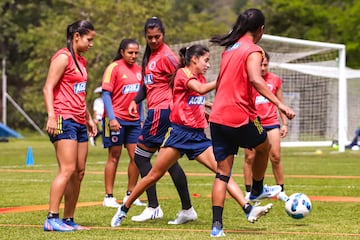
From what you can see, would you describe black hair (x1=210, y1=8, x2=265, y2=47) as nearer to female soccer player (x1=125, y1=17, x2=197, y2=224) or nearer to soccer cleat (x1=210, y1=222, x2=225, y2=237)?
soccer cleat (x1=210, y1=222, x2=225, y2=237)

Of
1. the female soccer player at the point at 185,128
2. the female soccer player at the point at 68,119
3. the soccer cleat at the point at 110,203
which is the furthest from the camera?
the soccer cleat at the point at 110,203

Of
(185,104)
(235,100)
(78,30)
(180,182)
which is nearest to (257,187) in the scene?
(180,182)

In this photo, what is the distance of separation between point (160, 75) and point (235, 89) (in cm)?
232

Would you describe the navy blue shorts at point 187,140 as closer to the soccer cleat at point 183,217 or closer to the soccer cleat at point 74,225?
the soccer cleat at point 183,217

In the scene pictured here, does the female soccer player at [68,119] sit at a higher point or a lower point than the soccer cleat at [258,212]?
higher

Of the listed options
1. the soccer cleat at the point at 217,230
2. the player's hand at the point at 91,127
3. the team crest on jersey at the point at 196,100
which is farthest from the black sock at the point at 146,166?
the soccer cleat at the point at 217,230

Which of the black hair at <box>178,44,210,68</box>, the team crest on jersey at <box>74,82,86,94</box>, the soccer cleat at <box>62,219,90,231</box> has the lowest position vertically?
the soccer cleat at <box>62,219,90,231</box>

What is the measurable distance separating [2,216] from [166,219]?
1889 mm

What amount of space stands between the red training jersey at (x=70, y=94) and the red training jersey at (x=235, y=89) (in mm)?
1564

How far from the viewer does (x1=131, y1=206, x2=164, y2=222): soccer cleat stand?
433 inches

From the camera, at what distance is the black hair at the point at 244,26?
9148 mm

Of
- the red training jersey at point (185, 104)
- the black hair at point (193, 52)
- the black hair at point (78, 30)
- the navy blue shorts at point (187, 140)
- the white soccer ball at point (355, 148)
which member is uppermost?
the black hair at point (78, 30)

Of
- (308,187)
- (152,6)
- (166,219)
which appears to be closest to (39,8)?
(152,6)

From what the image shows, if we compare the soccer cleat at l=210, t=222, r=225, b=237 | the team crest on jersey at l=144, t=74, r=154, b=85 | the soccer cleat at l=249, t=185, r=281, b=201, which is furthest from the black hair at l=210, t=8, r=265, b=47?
the soccer cleat at l=249, t=185, r=281, b=201
